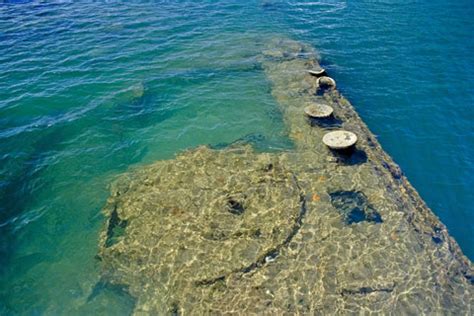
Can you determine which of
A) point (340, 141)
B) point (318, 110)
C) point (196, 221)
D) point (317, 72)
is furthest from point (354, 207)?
point (317, 72)

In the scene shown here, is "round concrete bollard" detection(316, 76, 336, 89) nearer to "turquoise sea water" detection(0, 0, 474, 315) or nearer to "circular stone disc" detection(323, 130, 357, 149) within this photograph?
"turquoise sea water" detection(0, 0, 474, 315)

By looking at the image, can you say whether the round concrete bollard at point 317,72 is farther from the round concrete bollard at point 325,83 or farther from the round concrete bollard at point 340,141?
the round concrete bollard at point 340,141

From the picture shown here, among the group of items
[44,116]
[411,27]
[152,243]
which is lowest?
[152,243]

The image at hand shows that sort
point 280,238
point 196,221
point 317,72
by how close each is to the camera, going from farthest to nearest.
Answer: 1. point 317,72
2. point 196,221
3. point 280,238

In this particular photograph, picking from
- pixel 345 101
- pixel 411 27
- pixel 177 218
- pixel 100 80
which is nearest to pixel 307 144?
pixel 345 101

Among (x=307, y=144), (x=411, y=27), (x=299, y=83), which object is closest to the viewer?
(x=307, y=144)

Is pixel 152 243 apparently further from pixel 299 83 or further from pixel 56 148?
pixel 299 83

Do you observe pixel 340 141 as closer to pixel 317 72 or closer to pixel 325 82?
pixel 325 82
